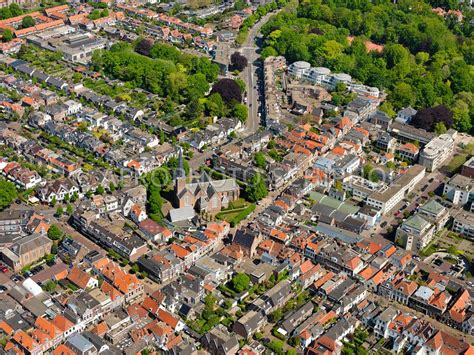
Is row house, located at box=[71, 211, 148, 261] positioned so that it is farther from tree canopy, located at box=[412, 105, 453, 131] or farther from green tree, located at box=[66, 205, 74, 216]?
tree canopy, located at box=[412, 105, 453, 131]

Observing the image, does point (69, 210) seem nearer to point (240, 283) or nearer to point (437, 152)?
point (240, 283)

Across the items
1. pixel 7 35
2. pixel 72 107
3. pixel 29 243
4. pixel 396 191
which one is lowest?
pixel 396 191

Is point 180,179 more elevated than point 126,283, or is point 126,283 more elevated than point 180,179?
point 180,179

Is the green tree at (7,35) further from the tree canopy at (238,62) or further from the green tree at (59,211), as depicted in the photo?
the green tree at (59,211)

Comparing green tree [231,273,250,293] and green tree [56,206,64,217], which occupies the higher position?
green tree [56,206,64,217]

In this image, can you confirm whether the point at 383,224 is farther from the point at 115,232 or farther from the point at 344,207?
the point at 115,232

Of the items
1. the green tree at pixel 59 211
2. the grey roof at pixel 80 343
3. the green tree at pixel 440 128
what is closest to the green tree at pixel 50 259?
the green tree at pixel 59 211

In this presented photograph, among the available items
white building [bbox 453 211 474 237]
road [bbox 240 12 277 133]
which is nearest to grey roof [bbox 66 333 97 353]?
white building [bbox 453 211 474 237]

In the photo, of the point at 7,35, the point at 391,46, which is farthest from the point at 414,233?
the point at 7,35

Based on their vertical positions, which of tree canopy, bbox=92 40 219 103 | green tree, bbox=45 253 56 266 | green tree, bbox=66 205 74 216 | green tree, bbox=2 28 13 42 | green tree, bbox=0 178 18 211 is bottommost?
green tree, bbox=45 253 56 266
